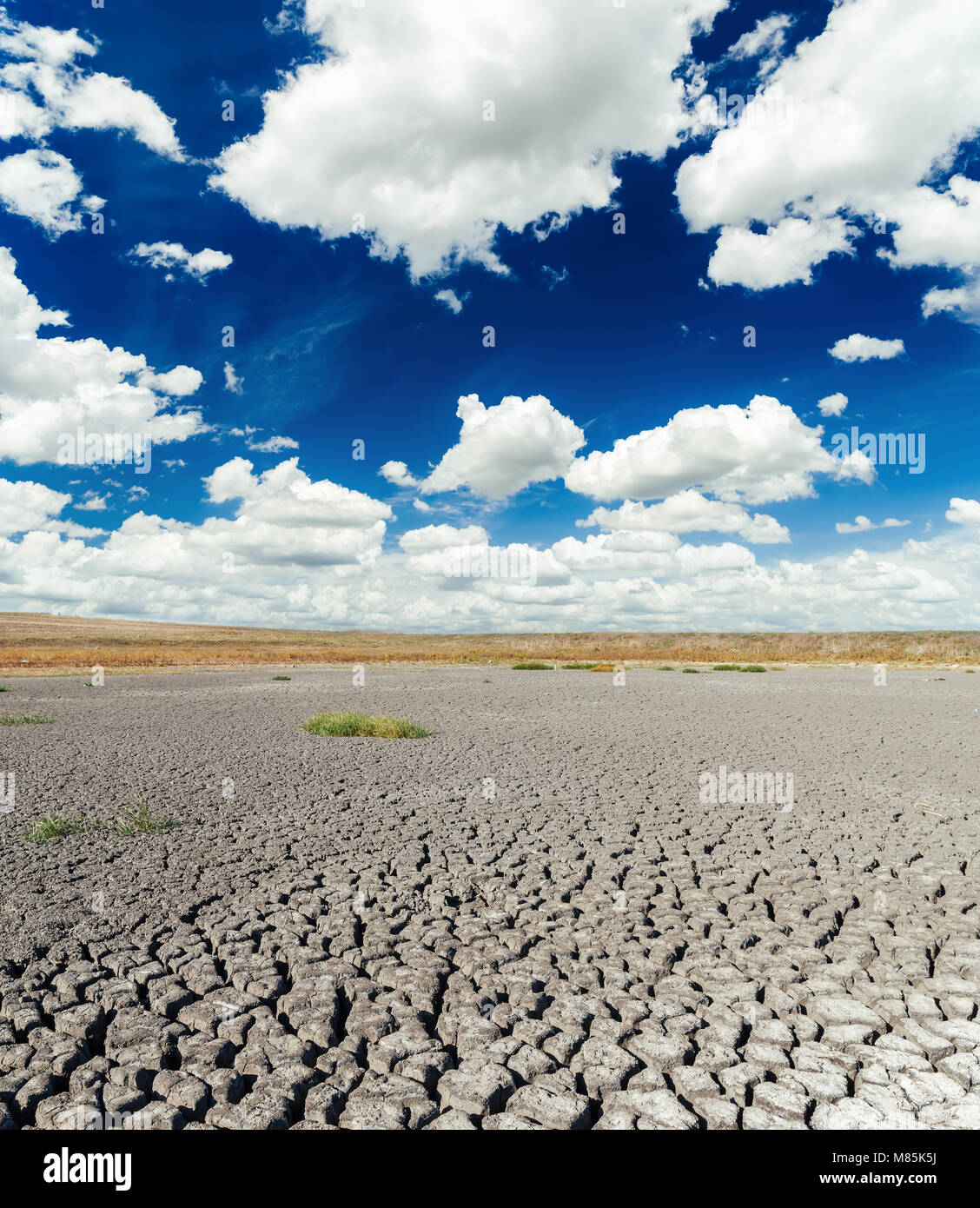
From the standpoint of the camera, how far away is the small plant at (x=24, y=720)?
13897 millimetres

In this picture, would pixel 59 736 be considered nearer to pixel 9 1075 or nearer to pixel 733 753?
pixel 9 1075

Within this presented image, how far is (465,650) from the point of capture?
7944cm

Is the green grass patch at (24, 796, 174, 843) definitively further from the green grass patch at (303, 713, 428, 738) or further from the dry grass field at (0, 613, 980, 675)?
the dry grass field at (0, 613, 980, 675)

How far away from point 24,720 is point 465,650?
6556 cm

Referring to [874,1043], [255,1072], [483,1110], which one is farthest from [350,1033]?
[874,1043]

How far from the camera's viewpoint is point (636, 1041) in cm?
337

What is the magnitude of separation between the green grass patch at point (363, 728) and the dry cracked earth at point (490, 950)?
2.65m

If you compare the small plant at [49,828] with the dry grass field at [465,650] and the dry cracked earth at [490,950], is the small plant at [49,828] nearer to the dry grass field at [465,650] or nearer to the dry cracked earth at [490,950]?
the dry cracked earth at [490,950]

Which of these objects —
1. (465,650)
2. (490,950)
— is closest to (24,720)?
Result: (490,950)

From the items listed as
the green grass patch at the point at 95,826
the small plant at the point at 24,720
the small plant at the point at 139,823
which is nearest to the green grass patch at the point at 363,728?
the small plant at the point at 139,823

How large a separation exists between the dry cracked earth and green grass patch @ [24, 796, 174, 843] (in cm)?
16

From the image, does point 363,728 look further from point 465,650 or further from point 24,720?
point 465,650
